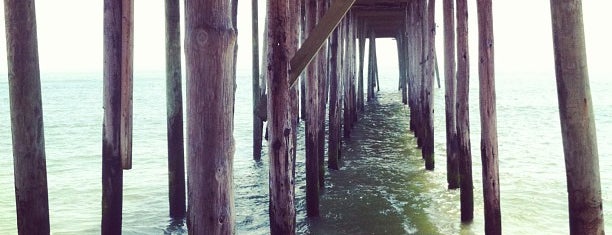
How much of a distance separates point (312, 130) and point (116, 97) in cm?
247

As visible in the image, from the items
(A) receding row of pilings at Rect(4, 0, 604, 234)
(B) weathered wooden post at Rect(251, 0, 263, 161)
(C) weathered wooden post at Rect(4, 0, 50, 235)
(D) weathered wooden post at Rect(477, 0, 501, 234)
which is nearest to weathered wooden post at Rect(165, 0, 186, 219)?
(A) receding row of pilings at Rect(4, 0, 604, 234)

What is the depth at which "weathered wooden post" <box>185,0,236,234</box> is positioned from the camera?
1.71 m

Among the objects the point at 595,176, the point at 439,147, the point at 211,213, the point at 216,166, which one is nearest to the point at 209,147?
the point at 216,166

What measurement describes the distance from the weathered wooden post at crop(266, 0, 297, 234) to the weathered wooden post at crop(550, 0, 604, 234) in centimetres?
150

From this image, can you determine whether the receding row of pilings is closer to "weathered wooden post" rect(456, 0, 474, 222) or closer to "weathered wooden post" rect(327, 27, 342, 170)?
"weathered wooden post" rect(456, 0, 474, 222)

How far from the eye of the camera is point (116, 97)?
Answer: 336 cm

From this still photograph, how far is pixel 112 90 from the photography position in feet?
11.0

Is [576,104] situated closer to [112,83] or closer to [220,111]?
[220,111]

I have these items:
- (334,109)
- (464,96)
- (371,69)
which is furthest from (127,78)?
(371,69)

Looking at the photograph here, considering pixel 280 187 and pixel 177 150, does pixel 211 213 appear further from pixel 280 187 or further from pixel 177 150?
pixel 177 150

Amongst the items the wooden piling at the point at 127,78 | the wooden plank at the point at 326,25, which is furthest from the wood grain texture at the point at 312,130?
the wooden plank at the point at 326,25

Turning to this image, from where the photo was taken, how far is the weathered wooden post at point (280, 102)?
3219mm

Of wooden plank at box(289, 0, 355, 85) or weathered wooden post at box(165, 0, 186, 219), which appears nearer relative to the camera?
wooden plank at box(289, 0, 355, 85)

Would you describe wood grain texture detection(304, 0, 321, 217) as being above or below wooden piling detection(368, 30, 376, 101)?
below
